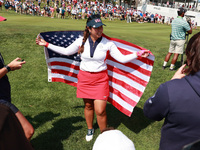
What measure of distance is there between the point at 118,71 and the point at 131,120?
1302mm

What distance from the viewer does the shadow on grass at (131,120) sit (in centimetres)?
460

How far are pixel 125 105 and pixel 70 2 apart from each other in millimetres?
40905

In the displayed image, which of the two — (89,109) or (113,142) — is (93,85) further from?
(113,142)

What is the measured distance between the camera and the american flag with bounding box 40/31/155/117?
13.6 ft

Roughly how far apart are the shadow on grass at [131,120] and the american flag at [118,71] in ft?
1.63

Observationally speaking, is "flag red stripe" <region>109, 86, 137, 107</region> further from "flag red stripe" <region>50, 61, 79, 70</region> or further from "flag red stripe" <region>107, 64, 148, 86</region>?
"flag red stripe" <region>50, 61, 79, 70</region>

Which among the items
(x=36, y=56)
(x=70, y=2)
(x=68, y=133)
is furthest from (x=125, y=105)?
(x=70, y=2)

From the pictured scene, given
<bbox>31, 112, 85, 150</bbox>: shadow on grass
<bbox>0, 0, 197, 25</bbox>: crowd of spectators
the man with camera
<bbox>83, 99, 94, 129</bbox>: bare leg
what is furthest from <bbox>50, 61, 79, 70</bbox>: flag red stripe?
<bbox>0, 0, 197, 25</bbox>: crowd of spectators

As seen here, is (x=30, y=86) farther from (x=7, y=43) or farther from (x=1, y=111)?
(x=1, y=111)

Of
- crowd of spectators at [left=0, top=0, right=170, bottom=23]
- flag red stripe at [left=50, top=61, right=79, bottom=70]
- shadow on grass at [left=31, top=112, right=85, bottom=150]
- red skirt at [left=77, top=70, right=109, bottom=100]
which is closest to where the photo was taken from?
red skirt at [left=77, top=70, right=109, bottom=100]

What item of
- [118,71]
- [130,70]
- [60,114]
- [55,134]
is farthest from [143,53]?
[60,114]

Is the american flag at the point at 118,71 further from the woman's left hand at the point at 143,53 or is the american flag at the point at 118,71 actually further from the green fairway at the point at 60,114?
the green fairway at the point at 60,114

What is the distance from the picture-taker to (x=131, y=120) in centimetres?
484

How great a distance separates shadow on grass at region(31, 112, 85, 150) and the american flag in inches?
37.0
